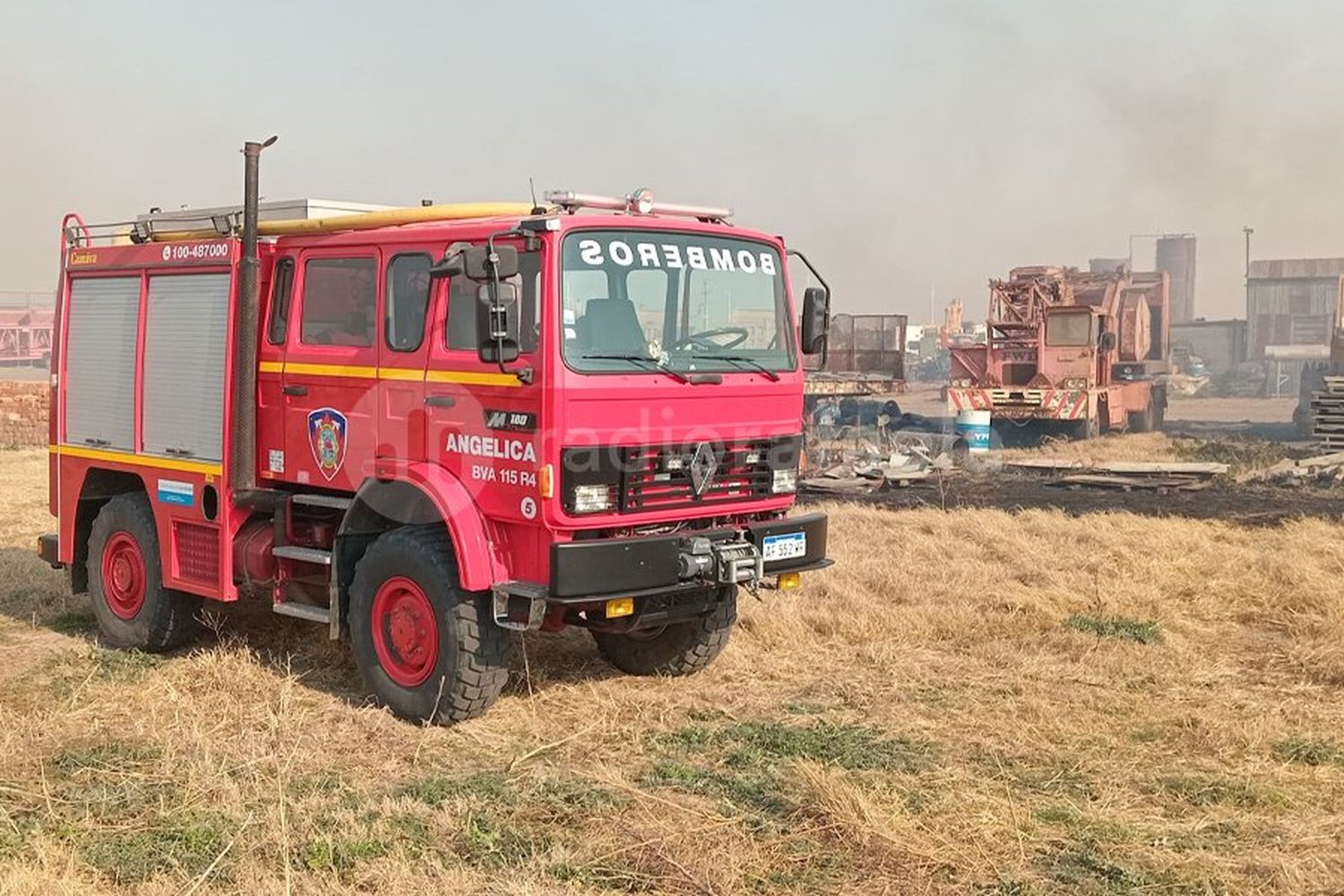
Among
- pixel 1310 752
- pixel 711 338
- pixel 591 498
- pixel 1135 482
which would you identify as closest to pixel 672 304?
pixel 711 338

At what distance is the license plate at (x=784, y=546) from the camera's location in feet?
23.0

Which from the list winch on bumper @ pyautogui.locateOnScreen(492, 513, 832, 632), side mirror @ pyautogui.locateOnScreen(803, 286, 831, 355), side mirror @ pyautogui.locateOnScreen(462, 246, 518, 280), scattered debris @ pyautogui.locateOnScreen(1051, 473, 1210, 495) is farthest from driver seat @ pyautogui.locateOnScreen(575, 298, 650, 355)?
scattered debris @ pyautogui.locateOnScreen(1051, 473, 1210, 495)

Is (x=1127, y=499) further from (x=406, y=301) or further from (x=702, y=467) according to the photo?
(x=406, y=301)

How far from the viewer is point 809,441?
19.5m

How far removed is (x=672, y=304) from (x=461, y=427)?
49.7 inches

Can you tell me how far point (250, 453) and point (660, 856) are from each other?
158 inches

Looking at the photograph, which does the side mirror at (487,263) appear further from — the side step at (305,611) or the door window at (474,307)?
the side step at (305,611)

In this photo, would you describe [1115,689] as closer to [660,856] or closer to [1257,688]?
[1257,688]

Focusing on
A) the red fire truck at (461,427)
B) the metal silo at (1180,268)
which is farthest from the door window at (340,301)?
the metal silo at (1180,268)

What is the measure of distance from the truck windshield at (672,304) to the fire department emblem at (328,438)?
1.71 metres

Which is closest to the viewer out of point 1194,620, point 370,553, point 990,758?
point 990,758

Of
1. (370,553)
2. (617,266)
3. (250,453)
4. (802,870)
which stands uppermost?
(617,266)

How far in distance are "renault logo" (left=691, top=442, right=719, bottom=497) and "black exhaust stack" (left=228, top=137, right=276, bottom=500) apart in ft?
9.09

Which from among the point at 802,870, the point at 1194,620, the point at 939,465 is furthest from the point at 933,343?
the point at 802,870
